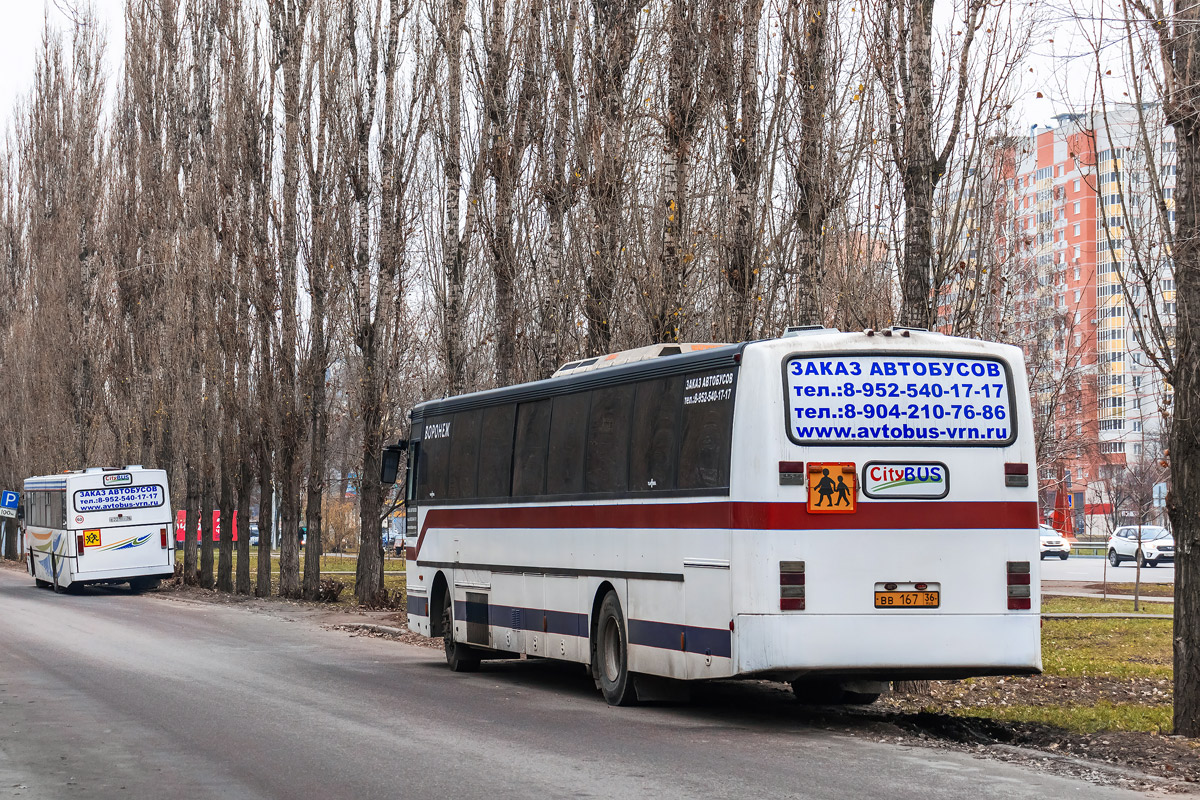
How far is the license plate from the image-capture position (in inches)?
468

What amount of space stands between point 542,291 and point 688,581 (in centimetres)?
1395

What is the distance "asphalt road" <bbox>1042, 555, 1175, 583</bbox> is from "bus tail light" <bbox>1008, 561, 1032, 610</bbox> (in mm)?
30756

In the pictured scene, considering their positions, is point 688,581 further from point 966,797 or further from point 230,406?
point 230,406

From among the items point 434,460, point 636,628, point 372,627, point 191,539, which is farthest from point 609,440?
point 191,539

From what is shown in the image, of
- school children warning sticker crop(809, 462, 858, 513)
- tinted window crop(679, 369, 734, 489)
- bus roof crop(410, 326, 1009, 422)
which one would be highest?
bus roof crop(410, 326, 1009, 422)

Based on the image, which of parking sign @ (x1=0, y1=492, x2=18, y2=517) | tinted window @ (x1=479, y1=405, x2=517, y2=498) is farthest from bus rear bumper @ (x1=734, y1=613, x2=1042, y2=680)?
parking sign @ (x1=0, y1=492, x2=18, y2=517)

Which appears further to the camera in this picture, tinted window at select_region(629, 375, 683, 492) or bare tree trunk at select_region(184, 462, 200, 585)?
bare tree trunk at select_region(184, 462, 200, 585)

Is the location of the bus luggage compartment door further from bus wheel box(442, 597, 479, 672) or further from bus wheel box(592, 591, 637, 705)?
bus wheel box(442, 597, 479, 672)

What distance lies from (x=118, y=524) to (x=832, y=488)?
99.1ft

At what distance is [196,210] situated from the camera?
38.6 meters

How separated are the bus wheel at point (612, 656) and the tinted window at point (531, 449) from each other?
1883 mm

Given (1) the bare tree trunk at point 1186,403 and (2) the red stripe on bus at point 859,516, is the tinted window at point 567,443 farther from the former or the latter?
(1) the bare tree trunk at point 1186,403

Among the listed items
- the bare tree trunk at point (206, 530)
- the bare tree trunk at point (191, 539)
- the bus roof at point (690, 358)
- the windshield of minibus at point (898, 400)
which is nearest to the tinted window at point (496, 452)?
the bus roof at point (690, 358)

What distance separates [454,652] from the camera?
18.4 m
